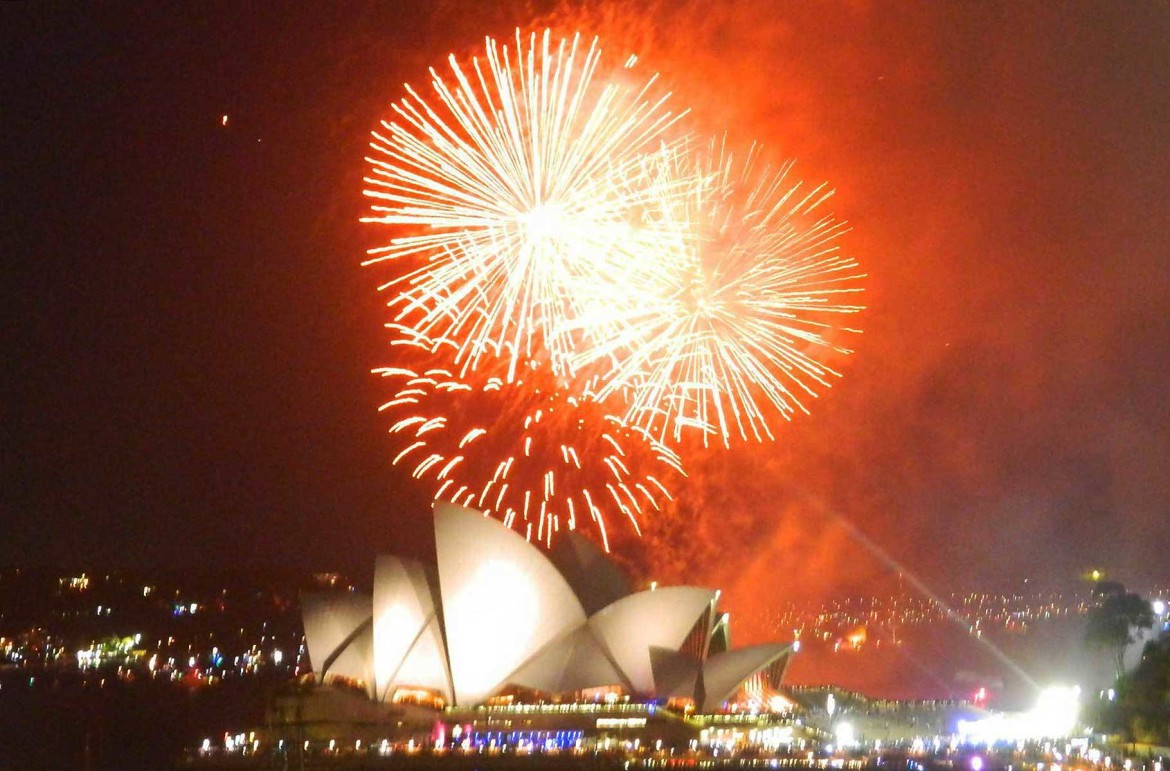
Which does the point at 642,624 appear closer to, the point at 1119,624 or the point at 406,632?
the point at 406,632

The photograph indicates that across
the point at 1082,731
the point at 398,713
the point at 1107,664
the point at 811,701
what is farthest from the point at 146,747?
the point at 1107,664

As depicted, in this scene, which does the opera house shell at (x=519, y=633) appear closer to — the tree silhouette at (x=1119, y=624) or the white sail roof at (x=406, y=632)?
the white sail roof at (x=406, y=632)

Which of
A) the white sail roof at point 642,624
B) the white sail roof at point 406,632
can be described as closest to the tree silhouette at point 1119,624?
the white sail roof at point 642,624

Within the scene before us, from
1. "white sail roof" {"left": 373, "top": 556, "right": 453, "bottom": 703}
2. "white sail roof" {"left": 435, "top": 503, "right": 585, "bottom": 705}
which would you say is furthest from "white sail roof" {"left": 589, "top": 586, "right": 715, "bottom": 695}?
"white sail roof" {"left": 373, "top": 556, "right": 453, "bottom": 703}

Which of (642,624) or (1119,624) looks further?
→ (1119,624)

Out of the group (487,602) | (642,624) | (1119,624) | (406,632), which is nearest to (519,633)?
(487,602)
